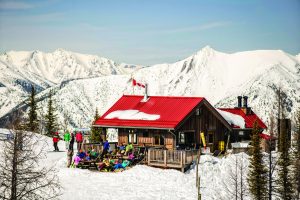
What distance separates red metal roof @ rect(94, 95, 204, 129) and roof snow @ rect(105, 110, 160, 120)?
434 mm

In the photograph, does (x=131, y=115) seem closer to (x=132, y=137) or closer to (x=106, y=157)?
(x=132, y=137)

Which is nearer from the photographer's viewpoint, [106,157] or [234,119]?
[106,157]

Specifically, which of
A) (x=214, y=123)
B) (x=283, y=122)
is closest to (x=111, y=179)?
(x=214, y=123)

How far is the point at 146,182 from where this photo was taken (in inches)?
1243

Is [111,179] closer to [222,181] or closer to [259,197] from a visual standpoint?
[222,181]

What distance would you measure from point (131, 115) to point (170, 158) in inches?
333

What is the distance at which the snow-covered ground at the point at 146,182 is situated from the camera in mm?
28562

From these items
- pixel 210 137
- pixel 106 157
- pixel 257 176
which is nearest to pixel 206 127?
pixel 210 137

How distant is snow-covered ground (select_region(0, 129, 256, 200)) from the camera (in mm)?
28562

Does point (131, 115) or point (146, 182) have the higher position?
point (131, 115)

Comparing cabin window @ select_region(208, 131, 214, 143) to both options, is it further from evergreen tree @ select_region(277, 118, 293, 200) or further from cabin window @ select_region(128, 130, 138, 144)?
cabin window @ select_region(128, 130, 138, 144)

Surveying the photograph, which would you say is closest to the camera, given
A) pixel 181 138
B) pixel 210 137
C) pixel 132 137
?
pixel 181 138

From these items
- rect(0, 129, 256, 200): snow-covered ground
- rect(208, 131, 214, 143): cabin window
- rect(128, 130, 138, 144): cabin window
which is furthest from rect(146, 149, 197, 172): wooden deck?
rect(208, 131, 214, 143): cabin window

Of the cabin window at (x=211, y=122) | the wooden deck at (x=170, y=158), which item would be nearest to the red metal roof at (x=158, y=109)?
the cabin window at (x=211, y=122)
